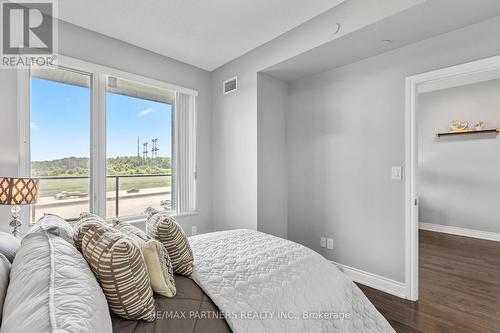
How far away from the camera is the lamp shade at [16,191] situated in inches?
68.6

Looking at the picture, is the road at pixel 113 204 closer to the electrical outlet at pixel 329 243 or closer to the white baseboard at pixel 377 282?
the electrical outlet at pixel 329 243

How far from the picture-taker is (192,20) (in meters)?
2.48

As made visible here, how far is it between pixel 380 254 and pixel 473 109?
3715 millimetres

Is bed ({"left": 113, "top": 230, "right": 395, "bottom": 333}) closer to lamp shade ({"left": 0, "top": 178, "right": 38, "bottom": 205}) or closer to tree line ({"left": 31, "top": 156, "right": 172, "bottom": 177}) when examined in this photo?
lamp shade ({"left": 0, "top": 178, "right": 38, "bottom": 205})

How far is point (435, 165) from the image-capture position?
4922 mm

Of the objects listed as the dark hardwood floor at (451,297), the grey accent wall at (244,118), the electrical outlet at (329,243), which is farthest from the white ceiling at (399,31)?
the dark hardwood floor at (451,297)

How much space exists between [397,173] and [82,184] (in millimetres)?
3283

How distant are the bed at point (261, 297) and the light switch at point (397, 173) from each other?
4.43 ft

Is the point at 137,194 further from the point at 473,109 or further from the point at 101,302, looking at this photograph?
the point at 473,109

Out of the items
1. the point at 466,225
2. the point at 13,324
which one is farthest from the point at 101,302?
the point at 466,225

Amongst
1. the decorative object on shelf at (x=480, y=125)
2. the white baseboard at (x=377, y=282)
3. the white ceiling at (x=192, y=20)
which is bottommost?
the white baseboard at (x=377, y=282)

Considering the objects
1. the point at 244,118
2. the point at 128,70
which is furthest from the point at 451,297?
the point at 128,70

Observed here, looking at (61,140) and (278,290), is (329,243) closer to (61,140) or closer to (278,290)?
(278,290)

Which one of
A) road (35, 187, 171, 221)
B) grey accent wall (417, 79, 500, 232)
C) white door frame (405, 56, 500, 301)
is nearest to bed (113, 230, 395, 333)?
white door frame (405, 56, 500, 301)
